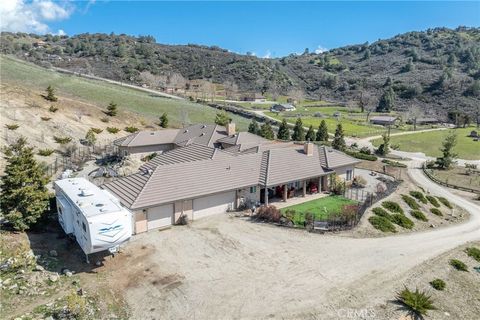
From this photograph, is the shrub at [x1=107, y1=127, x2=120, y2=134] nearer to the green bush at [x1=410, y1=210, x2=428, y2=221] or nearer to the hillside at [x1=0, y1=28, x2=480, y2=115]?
the green bush at [x1=410, y1=210, x2=428, y2=221]

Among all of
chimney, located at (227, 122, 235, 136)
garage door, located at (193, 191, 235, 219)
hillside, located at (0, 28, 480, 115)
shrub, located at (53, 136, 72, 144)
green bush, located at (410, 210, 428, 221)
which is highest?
hillside, located at (0, 28, 480, 115)

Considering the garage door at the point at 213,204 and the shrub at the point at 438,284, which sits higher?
the garage door at the point at 213,204

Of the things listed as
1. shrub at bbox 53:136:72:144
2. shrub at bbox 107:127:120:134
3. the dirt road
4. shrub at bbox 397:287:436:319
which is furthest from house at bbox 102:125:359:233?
shrub at bbox 107:127:120:134

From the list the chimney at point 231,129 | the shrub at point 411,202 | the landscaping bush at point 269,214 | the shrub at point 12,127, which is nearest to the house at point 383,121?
the chimney at point 231,129

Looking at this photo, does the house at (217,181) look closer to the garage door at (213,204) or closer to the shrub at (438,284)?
the garage door at (213,204)

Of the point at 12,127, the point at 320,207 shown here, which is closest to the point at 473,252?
the point at 320,207

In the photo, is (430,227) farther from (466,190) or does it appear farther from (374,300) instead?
(466,190)

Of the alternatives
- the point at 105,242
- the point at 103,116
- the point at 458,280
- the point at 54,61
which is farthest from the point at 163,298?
the point at 54,61

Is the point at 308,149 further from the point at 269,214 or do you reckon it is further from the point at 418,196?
the point at 418,196
